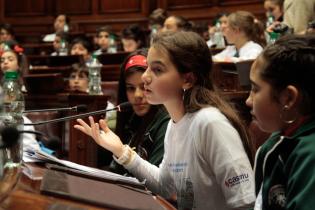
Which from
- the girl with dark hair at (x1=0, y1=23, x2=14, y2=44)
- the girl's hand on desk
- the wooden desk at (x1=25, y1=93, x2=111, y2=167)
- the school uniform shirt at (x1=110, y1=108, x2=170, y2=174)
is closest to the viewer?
the girl's hand on desk

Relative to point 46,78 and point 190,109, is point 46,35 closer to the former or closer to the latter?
point 46,78

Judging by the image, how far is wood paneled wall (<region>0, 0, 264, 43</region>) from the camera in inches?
289

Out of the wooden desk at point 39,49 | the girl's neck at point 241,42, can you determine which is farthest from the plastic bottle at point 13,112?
the wooden desk at point 39,49

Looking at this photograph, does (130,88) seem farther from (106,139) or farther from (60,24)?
(60,24)

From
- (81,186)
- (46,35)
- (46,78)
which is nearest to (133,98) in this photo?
(81,186)

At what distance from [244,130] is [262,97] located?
39 cm

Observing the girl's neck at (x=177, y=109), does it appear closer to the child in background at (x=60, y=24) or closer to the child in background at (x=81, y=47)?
the child in background at (x=81, y=47)

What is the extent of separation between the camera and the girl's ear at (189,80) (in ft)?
4.99

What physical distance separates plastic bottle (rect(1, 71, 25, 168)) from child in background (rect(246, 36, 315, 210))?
0.49 meters

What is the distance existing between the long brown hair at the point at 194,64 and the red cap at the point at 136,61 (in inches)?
20.6

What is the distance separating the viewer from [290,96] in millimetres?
1011

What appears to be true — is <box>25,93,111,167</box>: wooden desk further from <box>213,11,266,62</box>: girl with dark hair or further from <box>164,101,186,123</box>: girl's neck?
<box>213,11,266,62</box>: girl with dark hair

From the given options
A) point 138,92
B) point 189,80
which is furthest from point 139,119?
point 189,80

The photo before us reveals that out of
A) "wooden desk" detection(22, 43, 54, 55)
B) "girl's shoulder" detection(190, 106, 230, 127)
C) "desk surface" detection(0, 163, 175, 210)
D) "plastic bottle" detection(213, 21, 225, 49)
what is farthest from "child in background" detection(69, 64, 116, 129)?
"desk surface" detection(0, 163, 175, 210)
